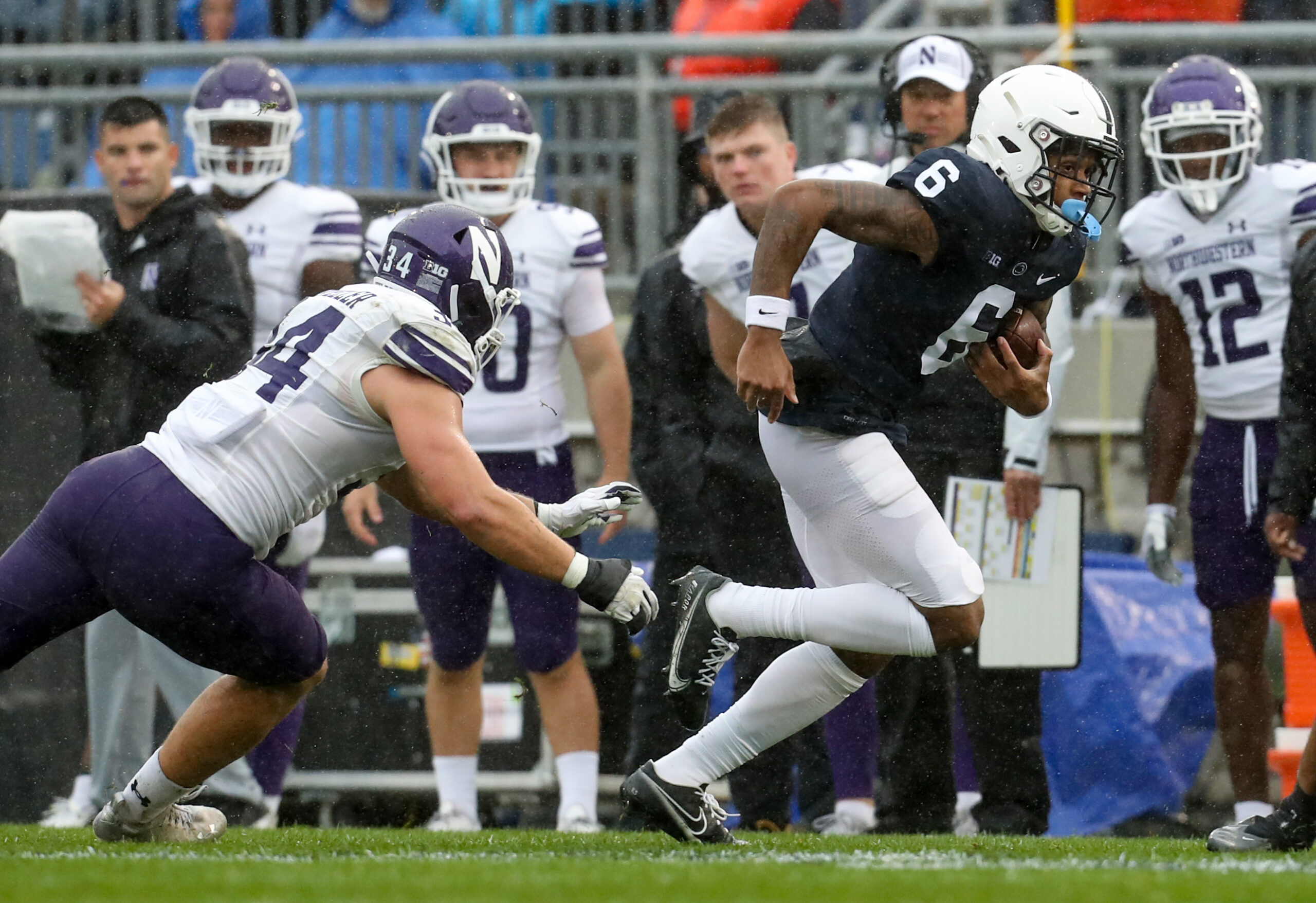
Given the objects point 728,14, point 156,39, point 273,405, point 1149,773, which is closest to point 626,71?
point 728,14

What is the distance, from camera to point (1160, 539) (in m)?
5.99

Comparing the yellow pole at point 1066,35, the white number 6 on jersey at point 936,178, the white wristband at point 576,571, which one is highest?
the yellow pole at point 1066,35

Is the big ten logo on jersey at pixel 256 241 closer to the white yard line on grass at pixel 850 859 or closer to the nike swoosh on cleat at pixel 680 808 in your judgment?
the white yard line on grass at pixel 850 859

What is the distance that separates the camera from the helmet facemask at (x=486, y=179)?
6.00 meters

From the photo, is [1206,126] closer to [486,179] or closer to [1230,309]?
[1230,309]

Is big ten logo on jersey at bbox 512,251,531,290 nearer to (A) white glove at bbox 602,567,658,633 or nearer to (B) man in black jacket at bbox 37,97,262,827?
(B) man in black jacket at bbox 37,97,262,827

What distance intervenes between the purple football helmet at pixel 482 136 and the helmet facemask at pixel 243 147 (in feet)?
1.60

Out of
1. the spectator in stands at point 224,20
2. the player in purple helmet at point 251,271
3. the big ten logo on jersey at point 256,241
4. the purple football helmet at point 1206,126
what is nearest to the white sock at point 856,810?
the player in purple helmet at point 251,271

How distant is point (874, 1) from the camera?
8.58 meters

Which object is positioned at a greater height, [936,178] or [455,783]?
[936,178]

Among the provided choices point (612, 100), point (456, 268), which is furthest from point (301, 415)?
point (612, 100)

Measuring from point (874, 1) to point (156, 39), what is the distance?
3177mm

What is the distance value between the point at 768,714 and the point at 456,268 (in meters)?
1.24

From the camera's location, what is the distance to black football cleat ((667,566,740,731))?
4461 millimetres
